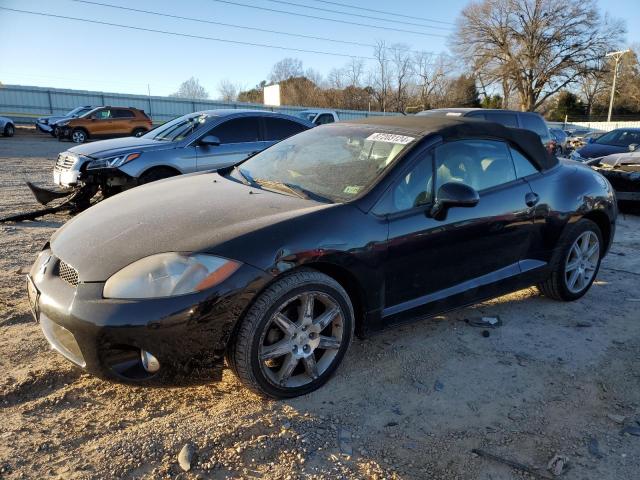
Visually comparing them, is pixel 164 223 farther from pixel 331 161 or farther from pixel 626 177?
pixel 626 177

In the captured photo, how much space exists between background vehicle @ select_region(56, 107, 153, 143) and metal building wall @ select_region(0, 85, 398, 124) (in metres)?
12.0

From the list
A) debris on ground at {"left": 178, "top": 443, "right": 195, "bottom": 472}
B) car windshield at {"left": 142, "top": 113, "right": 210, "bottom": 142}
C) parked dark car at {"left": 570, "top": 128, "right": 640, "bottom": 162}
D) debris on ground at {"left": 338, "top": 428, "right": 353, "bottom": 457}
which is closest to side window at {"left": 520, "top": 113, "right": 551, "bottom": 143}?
parked dark car at {"left": 570, "top": 128, "right": 640, "bottom": 162}

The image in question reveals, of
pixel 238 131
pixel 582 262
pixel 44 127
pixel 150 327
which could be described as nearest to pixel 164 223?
pixel 150 327

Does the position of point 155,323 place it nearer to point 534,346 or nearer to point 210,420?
point 210,420

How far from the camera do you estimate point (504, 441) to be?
253 cm

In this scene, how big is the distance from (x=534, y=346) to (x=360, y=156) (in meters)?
1.85

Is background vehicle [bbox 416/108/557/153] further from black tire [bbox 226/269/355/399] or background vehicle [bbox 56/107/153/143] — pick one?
background vehicle [bbox 56/107/153/143]

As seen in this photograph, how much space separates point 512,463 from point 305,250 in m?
1.44

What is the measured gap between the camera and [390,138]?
3479 mm

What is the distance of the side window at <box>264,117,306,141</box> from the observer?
8148 millimetres

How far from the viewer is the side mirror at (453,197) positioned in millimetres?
3082

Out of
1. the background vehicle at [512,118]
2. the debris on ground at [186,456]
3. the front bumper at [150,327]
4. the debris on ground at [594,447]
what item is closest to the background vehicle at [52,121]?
the background vehicle at [512,118]

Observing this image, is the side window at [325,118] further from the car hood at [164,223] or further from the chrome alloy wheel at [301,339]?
the chrome alloy wheel at [301,339]

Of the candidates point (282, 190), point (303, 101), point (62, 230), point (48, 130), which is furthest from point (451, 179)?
point (303, 101)
